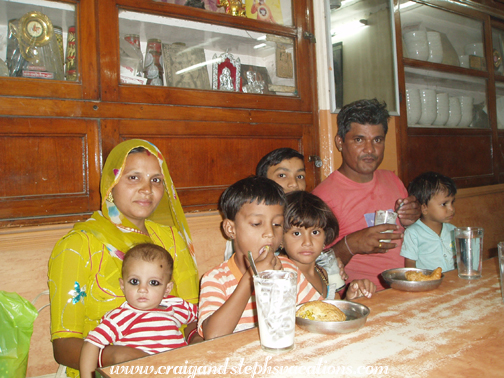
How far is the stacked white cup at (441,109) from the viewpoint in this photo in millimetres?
3609

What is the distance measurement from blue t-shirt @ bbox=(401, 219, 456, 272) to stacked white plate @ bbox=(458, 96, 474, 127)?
6.25 ft

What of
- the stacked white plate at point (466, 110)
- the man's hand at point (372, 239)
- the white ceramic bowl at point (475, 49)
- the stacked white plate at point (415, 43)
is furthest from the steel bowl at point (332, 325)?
the white ceramic bowl at point (475, 49)

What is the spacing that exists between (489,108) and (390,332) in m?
3.83

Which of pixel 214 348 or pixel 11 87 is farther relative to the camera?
pixel 11 87

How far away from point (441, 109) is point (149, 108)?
2.74 m

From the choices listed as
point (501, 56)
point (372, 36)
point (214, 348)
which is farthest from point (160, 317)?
point (501, 56)

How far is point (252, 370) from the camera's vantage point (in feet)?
2.68

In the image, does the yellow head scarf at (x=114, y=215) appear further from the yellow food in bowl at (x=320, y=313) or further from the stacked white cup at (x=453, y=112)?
the stacked white cup at (x=453, y=112)

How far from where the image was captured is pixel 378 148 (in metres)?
2.41

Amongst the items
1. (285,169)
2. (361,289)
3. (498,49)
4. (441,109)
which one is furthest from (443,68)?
(361,289)

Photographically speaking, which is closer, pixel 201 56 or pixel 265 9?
A: pixel 201 56

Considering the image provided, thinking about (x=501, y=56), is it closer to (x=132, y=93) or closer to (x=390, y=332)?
(x=132, y=93)

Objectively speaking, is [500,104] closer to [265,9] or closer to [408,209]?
[408,209]

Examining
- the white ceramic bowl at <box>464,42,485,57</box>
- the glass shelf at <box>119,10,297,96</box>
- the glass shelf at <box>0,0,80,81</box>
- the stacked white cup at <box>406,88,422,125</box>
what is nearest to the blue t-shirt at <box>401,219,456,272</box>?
the glass shelf at <box>119,10,297,96</box>
